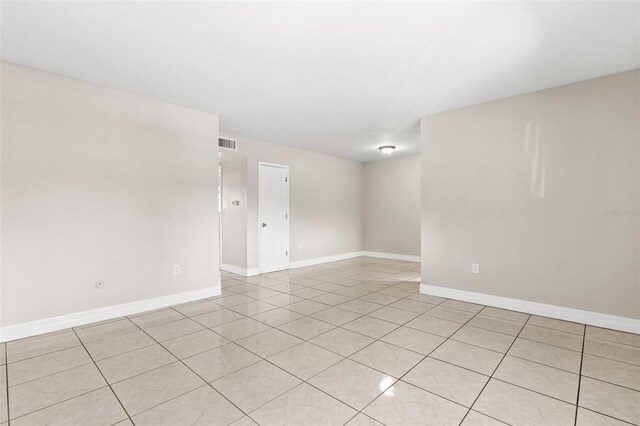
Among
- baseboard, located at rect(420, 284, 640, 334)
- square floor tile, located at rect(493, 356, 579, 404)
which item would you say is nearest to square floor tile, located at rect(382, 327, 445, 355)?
square floor tile, located at rect(493, 356, 579, 404)

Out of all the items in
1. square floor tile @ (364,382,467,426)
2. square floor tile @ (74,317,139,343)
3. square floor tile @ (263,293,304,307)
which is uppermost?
square floor tile @ (364,382,467,426)

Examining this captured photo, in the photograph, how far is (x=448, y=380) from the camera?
6.78 ft

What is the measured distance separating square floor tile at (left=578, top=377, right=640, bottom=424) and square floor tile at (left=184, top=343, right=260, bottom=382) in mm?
2277

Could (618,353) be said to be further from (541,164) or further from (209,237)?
(209,237)

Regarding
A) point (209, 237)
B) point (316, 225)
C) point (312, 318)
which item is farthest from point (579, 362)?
point (316, 225)

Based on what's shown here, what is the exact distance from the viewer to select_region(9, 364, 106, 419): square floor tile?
71.8 inches

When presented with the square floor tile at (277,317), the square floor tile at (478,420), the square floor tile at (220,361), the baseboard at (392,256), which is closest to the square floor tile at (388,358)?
the square floor tile at (478,420)

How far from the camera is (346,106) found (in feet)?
13.1

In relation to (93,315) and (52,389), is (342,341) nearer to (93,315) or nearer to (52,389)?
(52,389)

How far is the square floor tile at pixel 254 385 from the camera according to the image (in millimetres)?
1854

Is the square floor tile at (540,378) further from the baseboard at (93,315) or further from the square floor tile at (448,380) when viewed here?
the baseboard at (93,315)

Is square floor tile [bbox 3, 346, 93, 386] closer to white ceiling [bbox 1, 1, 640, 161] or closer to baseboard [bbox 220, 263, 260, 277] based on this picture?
white ceiling [bbox 1, 1, 640, 161]

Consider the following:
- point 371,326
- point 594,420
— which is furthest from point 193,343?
point 594,420

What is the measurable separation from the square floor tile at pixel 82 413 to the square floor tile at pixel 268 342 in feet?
3.30
